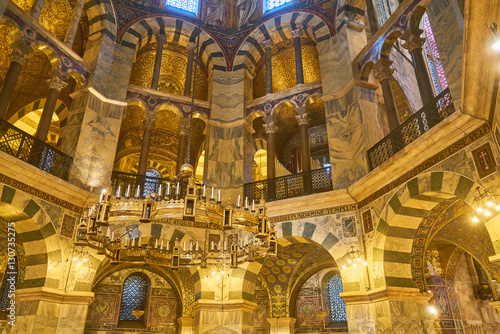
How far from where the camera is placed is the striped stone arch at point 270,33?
12.1 m

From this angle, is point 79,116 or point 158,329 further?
point 158,329

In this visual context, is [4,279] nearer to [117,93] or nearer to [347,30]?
[117,93]

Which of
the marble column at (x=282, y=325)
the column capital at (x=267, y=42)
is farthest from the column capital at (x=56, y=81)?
the marble column at (x=282, y=325)

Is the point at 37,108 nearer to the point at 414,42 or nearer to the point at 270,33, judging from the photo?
the point at 270,33

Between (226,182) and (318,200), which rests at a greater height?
(226,182)

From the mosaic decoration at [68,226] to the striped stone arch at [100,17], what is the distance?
5.46 metres

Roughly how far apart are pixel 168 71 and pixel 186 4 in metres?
2.32

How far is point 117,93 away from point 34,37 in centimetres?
227

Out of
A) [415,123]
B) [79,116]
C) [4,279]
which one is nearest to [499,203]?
[415,123]

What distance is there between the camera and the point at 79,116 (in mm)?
9797

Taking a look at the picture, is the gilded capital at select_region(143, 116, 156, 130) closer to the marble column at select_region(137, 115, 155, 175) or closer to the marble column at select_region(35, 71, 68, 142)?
the marble column at select_region(137, 115, 155, 175)

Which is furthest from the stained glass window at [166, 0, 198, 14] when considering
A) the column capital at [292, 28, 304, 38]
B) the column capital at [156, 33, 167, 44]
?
the column capital at [292, 28, 304, 38]

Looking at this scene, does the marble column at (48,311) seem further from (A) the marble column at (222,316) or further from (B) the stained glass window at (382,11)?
(B) the stained glass window at (382,11)

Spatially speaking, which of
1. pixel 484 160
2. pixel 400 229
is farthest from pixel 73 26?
pixel 484 160
